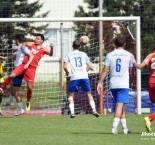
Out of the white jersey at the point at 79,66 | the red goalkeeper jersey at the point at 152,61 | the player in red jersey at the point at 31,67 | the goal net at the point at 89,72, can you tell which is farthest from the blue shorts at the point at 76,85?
the red goalkeeper jersey at the point at 152,61

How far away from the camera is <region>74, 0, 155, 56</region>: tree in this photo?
32.5m

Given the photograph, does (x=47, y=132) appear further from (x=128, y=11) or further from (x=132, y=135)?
(x=128, y=11)

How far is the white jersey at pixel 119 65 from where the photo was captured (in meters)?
15.8

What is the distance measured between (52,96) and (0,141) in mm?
9862

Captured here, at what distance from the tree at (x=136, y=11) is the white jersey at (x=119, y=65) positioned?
1595 centimetres

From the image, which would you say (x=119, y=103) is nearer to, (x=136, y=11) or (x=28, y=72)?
(x=28, y=72)

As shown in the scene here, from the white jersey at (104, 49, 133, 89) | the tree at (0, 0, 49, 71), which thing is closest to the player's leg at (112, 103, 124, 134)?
the white jersey at (104, 49, 133, 89)

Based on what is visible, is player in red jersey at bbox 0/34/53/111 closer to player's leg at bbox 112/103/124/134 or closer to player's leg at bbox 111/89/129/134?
player's leg at bbox 111/89/129/134

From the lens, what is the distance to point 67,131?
1645 cm

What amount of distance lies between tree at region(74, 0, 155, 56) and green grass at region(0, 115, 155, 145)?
11.6 m

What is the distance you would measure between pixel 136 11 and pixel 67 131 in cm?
1991

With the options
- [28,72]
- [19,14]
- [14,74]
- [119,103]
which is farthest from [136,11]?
[119,103]

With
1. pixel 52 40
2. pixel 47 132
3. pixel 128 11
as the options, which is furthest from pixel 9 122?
pixel 128 11

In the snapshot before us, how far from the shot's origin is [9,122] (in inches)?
743
